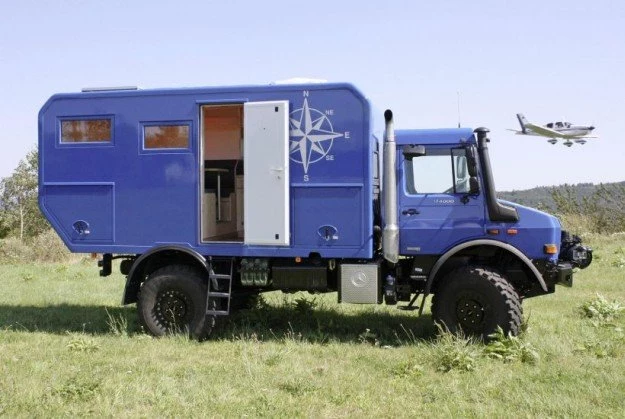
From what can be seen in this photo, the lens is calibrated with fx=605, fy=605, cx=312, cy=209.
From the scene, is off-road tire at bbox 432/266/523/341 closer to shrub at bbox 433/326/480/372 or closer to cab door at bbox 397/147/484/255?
cab door at bbox 397/147/484/255

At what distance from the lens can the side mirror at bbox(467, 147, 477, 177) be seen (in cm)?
784

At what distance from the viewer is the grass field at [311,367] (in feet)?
18.2

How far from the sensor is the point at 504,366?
263 inches

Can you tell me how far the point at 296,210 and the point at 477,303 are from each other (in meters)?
2.66

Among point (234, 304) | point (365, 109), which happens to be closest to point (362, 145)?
point (365, 109)

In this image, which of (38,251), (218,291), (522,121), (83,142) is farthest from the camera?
(522,121)

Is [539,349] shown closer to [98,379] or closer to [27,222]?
[98,379]

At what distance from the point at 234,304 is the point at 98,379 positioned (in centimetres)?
287

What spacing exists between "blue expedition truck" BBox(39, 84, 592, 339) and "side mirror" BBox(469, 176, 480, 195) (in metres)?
0.05

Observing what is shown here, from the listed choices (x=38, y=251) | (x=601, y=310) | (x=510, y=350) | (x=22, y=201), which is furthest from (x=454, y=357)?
(x=22, y=201)

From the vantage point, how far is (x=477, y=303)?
25.6ft

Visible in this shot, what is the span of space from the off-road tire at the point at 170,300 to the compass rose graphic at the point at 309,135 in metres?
2.27

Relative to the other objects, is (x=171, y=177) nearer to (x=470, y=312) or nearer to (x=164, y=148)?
(x=164, y=148)

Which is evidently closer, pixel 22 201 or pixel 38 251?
pixel 38 251
